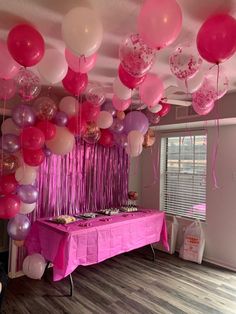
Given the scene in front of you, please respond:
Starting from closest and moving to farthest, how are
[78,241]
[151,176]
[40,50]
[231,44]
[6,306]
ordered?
[231,44] < [40,50] < [6,306] < [78,241] < [151,176]

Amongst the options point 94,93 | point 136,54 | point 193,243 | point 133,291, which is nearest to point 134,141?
point 94,93

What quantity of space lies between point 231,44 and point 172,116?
8.08 ft

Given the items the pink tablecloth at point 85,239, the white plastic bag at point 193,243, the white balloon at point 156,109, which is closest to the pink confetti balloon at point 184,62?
the white balloon at point 156,109

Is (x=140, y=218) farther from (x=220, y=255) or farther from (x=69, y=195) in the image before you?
(x=220, y=255)

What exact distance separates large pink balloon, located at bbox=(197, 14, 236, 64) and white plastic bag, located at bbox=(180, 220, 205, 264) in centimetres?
299

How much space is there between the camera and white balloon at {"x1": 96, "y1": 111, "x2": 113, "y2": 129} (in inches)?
124

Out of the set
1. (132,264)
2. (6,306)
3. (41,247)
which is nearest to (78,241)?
(41,247)

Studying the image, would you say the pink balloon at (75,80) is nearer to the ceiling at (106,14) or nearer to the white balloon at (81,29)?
the ceiling at (106,14)

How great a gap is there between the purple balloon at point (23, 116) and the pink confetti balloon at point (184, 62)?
5.06ft

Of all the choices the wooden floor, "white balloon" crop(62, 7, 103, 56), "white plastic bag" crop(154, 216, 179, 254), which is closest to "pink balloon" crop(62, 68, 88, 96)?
"white balloon" crop(62, 7, 103, 56)

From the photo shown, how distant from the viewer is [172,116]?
3.94 m

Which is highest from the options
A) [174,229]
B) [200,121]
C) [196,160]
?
[200,121]

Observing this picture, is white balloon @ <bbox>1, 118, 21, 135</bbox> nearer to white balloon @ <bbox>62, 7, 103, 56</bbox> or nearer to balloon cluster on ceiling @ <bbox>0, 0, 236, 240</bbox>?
balloon cluster on ceiling @ <bbox>0, 0, 236, 240</bbox>

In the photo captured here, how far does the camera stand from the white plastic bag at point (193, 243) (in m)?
3.79
